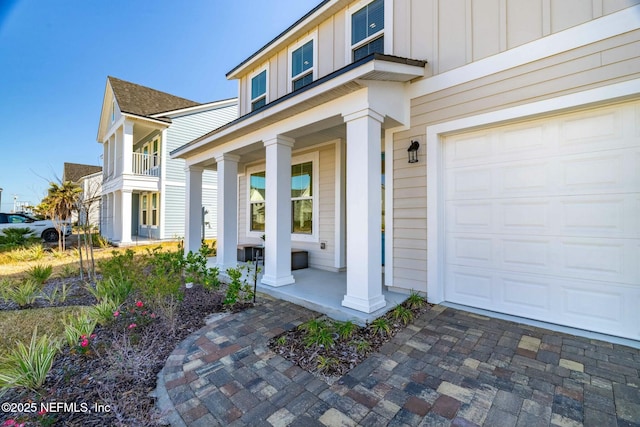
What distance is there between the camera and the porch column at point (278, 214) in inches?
184

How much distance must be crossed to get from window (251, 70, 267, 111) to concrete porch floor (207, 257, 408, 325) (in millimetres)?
4711

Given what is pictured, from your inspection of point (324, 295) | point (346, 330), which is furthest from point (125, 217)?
point (346, 330)

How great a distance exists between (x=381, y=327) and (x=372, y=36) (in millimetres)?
4845

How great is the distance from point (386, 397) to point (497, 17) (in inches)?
183

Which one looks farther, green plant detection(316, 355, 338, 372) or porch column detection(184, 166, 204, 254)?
porch column detection(184, 166, 204, 254)

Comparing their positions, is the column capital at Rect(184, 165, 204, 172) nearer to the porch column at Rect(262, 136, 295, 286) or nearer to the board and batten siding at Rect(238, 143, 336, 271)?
the board and batten siding at Rect(238, 143, 336, 271)

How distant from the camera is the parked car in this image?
39.7ft

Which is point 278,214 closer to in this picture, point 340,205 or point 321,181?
point 340,205

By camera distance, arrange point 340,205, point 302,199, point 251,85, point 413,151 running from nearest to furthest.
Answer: point 413,151, point 340,205, point 302,199, point 251,85

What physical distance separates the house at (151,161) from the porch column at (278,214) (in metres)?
7.84

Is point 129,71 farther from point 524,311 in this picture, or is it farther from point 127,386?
point 524,311

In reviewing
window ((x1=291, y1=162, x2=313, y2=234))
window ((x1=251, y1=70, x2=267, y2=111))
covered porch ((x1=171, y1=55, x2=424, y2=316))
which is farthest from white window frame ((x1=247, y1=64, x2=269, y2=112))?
window ((x1=291, y1=162, x2=313, y2=234))

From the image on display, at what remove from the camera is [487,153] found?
3727mm

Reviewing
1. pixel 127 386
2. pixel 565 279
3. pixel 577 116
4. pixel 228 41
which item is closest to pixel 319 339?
pixel 127 386
